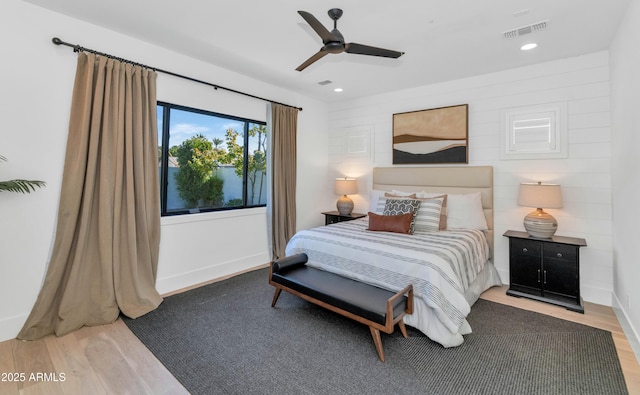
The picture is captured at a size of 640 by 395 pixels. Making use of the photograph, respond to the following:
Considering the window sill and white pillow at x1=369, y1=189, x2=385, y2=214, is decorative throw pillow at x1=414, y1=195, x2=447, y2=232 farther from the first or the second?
the window sill

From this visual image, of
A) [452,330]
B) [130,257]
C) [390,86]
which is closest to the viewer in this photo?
[452,330]

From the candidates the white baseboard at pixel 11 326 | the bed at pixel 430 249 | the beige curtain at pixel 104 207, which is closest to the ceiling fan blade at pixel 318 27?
the bed at pixel 430 249

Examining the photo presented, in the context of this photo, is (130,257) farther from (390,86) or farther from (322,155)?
(390,86)

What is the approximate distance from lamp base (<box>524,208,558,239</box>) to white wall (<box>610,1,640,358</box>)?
502 mm

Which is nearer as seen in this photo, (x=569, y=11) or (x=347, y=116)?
(x=569, y=11)

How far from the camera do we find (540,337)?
96.4 inches

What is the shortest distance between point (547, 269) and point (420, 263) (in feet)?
5.81

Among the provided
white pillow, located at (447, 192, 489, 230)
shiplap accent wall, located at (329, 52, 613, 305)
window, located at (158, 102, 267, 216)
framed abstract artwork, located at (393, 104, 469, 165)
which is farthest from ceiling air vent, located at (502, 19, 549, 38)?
window, located at (158, 102, 267, 216)

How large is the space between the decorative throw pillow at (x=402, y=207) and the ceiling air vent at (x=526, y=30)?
192cm

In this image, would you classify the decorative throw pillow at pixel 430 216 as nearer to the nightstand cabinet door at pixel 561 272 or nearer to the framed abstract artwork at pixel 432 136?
the framed abstract artwork at pixel 432 136

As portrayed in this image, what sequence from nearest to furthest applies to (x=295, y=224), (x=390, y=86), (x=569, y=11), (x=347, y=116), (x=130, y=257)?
(x=569, y=11) → (x=130, y=257) → (x=390, y=86) → (x=295, y=224) → (x=347, y=116)

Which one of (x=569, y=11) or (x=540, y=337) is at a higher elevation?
(x=569, y=11)

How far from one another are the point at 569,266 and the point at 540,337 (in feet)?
3.32

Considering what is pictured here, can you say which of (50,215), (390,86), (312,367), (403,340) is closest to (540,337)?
(403,340)
